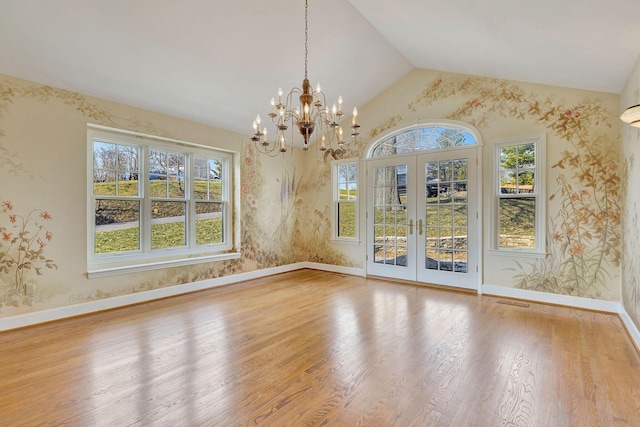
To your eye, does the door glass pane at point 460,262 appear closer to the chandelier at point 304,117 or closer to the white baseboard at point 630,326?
the white baseboard at point 630,326

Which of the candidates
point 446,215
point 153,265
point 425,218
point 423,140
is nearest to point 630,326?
point 446,215

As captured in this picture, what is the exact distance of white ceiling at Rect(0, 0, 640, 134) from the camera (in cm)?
281

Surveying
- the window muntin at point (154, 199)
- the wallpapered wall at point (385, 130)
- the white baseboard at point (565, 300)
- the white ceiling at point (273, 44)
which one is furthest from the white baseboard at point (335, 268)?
the white ceiling at point (273, 44)

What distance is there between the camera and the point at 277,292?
4.80 metres

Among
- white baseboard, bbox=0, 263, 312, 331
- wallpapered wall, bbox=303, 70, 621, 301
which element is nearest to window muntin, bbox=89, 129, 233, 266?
white baseboard, bbox=0, 263, 312, 331

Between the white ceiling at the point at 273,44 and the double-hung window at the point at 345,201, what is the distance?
1.76 metres

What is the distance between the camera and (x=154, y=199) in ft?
14.9

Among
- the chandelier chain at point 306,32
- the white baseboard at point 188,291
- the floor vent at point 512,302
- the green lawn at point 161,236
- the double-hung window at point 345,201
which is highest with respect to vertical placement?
the chandelier chain at point 306,32

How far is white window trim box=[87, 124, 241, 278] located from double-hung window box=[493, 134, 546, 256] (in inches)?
162

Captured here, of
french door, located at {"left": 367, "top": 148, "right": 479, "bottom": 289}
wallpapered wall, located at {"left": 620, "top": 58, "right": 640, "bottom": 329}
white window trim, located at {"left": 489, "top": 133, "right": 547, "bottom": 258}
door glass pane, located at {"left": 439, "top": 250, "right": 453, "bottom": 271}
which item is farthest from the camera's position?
door glass pane, located at {"left": 439, "top": 250, "right": 453, "bottom": 271}

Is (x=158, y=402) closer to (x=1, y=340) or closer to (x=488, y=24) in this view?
(x=1, y=340)

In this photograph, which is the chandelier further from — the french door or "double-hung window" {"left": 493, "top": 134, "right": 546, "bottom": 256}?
"double-hung window" {"left": 493, "top": 134, "right": 546, "bottom": 256}

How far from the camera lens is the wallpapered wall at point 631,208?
118 inches

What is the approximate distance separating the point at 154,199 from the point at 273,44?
265cm
